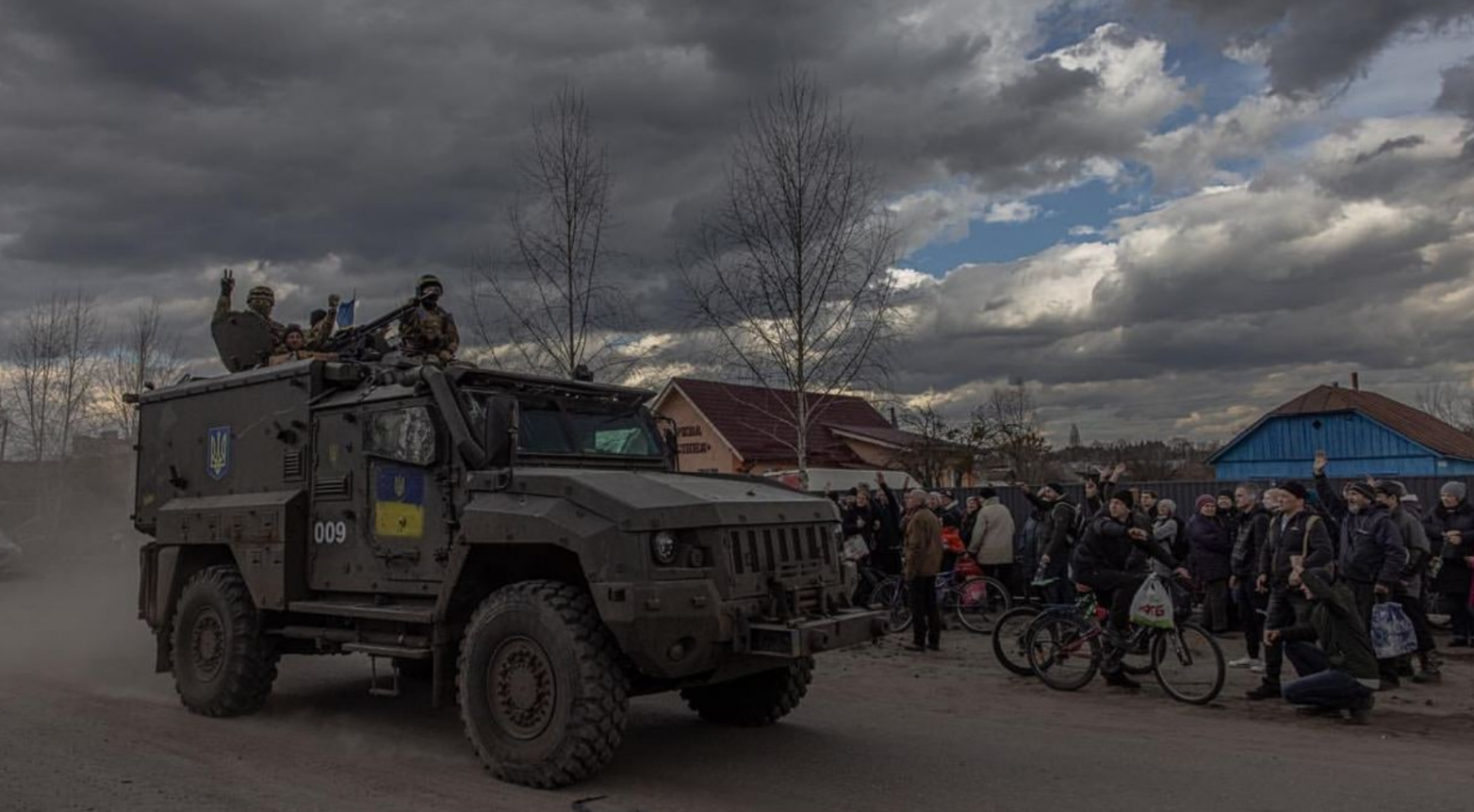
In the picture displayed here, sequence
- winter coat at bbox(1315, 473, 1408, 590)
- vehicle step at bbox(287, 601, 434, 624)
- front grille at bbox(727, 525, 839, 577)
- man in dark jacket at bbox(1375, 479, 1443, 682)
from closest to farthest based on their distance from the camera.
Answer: front grille at bbox(727, 525, 839, 577) < vehicle step at bbox(287, 601, 434, 624) < winter coat at bbox(1315, 473, 1408, 590) < man in dark jacket at bbox(1375, 479, 1443, 682)

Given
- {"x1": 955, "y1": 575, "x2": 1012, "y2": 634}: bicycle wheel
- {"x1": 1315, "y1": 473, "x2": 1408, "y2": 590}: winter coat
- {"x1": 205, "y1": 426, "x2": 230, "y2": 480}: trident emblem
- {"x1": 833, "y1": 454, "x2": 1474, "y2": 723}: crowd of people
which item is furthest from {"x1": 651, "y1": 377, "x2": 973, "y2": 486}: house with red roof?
{"x1": 205, "y1": 426, "x2": 230, "y2": 480}: trident emblem

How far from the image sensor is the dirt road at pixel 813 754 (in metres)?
6.48

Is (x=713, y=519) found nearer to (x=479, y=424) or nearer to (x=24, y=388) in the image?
(x=479, y=424)

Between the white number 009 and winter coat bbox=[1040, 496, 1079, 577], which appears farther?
winter coat bbox=[1040, 496, 1079, 577]

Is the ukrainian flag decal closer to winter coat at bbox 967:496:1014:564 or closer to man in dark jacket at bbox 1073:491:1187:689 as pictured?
man in dark jacket at bbox 1073:491:1187:689

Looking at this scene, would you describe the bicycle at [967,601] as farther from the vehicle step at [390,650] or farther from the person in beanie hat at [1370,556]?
the vehicle step at [390,650]

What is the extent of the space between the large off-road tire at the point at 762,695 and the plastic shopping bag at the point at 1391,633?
5.24 m

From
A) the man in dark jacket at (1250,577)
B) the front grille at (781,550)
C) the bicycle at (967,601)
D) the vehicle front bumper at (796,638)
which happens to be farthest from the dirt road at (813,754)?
the bicycle at (967,601)

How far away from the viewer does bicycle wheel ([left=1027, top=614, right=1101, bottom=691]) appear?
10.2 metres

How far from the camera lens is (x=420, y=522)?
774 centimetres

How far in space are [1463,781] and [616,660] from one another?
5.17 metres

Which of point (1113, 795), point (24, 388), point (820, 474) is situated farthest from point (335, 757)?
point (24, 388)

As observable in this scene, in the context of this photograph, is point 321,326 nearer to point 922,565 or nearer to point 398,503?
point 398,503

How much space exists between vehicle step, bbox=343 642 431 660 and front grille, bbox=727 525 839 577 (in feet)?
7.50
